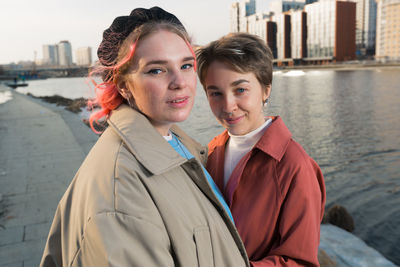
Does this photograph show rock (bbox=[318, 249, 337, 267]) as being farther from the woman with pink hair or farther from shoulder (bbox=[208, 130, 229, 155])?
the woman with pink hair

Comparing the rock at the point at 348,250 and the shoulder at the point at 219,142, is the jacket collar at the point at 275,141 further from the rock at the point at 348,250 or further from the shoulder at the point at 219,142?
the rock at the point at 348,250

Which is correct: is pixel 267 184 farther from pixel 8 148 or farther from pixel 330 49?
pixel 330 49

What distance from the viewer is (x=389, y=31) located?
9156 cm

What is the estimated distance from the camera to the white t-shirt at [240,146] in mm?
1784

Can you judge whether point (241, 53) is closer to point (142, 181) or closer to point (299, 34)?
point (142, 181)

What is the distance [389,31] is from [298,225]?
107575 mm

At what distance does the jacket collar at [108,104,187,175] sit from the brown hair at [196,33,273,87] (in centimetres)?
61

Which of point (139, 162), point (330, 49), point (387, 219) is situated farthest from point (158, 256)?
point (330, 49)

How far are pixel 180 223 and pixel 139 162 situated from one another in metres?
0.23

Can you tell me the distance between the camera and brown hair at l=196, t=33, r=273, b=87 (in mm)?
1610

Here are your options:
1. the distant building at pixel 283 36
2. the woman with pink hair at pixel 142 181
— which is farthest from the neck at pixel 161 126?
the distant building at pixel 283 36

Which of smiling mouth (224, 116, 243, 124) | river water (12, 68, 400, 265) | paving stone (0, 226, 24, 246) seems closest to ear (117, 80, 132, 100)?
river water (12, 68, 400, 265)

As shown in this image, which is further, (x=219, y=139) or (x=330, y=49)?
(x=330, y=49)

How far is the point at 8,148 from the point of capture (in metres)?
8.15
